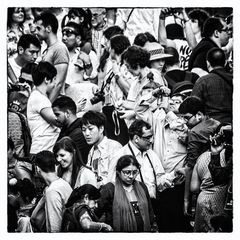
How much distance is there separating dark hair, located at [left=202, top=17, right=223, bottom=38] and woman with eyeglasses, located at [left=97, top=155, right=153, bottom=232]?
1467 millimetres

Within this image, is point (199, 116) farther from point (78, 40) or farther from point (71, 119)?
point (78, 40)

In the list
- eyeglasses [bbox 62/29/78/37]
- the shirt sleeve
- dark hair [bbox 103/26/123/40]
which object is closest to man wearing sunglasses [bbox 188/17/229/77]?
dark hair [bbox 103/26/123/40]

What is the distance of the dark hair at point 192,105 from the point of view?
532 cm

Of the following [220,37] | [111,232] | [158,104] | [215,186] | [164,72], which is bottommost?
[111,232]

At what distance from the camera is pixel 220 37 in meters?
5.35

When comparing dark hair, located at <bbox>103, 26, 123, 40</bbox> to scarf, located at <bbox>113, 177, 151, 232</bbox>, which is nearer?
scarf, located at <bbox>113, 177, 151, 232</bbox>

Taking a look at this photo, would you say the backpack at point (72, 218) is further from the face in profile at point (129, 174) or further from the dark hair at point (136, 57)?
the dark hair at point (136, 57)

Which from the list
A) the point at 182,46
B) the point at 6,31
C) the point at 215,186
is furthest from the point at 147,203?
the point at 6,31

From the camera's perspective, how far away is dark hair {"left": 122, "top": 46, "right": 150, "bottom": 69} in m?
5.35

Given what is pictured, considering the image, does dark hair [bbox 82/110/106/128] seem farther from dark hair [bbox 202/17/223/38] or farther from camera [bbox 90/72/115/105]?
dark hair [bbox 202/17/223/38]

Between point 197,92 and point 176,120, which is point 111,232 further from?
point 197,92

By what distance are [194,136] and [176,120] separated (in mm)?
244

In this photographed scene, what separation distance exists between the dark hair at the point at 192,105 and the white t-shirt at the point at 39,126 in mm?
1298

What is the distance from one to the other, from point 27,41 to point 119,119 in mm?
1235
